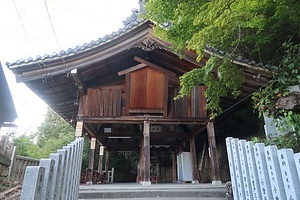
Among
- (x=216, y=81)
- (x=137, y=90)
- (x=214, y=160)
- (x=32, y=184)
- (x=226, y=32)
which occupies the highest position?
(x=137, y=90)

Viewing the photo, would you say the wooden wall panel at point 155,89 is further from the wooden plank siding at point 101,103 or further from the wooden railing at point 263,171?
the wooden railing at point 263,171

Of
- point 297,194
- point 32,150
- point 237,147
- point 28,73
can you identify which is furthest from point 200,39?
point 32,150

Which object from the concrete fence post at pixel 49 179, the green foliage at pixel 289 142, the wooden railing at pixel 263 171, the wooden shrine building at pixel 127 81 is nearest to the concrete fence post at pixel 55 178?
the concrete fence post at pixel 49 179

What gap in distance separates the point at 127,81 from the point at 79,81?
51.1 inches

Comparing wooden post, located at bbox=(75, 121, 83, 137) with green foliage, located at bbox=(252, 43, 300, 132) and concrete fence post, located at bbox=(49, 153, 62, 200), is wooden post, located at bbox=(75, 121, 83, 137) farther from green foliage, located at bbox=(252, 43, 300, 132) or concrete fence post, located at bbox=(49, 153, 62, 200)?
green foliage, located at bbox=(252, 43, 300, 132)

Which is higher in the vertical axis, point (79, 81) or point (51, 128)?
point (51, 128)

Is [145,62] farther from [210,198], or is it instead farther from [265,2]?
[210,198]

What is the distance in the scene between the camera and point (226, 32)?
139 inches

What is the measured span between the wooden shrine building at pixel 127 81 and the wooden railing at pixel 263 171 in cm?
276

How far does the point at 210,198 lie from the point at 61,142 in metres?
14.7

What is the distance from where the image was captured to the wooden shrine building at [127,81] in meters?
5.42

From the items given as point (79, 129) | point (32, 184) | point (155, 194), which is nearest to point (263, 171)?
point (32, 184)

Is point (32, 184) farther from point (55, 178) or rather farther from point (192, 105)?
point (192, 105)

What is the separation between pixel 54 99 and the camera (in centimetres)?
666
